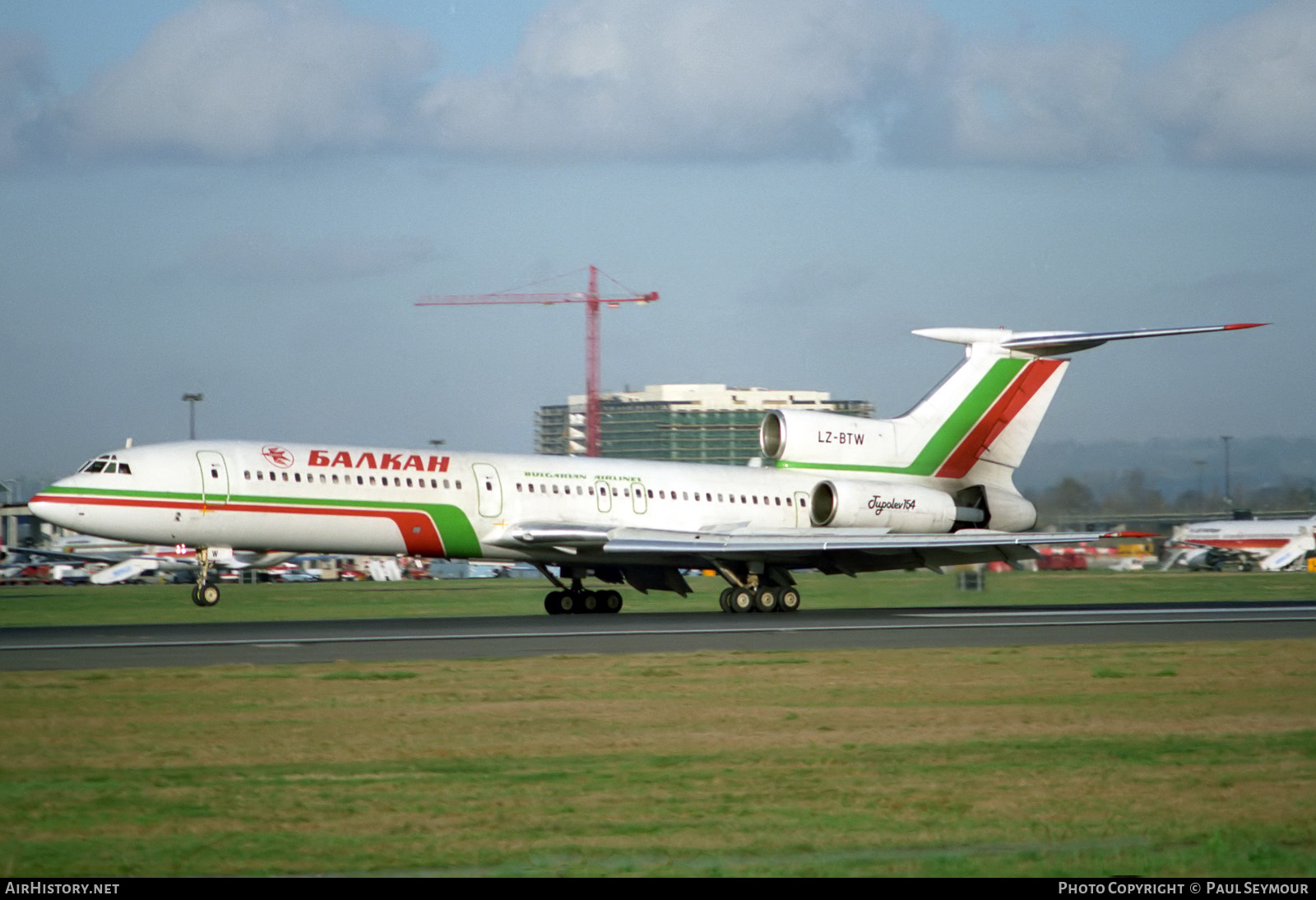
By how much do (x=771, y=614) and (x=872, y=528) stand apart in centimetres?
485

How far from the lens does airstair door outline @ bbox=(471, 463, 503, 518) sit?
31.4 metres

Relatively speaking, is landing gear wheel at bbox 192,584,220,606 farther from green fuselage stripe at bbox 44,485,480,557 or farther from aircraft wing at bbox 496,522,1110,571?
aircraft wing at bbox 496,522,1110,571

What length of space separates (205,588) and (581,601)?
8.83 meters

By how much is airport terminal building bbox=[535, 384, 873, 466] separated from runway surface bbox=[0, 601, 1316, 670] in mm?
62964

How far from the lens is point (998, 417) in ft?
118

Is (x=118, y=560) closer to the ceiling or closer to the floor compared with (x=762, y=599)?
closer to the ceiling

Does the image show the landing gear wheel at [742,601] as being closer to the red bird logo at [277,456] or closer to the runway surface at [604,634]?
the runway surface at [604,634]

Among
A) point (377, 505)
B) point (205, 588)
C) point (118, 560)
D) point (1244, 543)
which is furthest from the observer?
point (118, 560)

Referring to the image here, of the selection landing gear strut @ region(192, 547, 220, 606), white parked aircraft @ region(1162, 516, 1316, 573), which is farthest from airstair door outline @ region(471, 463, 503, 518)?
white parked aircraft @ region(1162, 516, 1316, 573)

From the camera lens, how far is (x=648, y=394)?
13262 centimetres

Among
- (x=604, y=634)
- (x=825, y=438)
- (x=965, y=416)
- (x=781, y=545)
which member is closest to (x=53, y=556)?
(x=825, y=438)

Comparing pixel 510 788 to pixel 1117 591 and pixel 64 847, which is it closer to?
pixel 64 847

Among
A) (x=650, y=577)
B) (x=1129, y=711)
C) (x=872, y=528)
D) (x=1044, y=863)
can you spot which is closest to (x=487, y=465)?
(x=650, y=577)

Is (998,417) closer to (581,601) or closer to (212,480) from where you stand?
(581,601)
